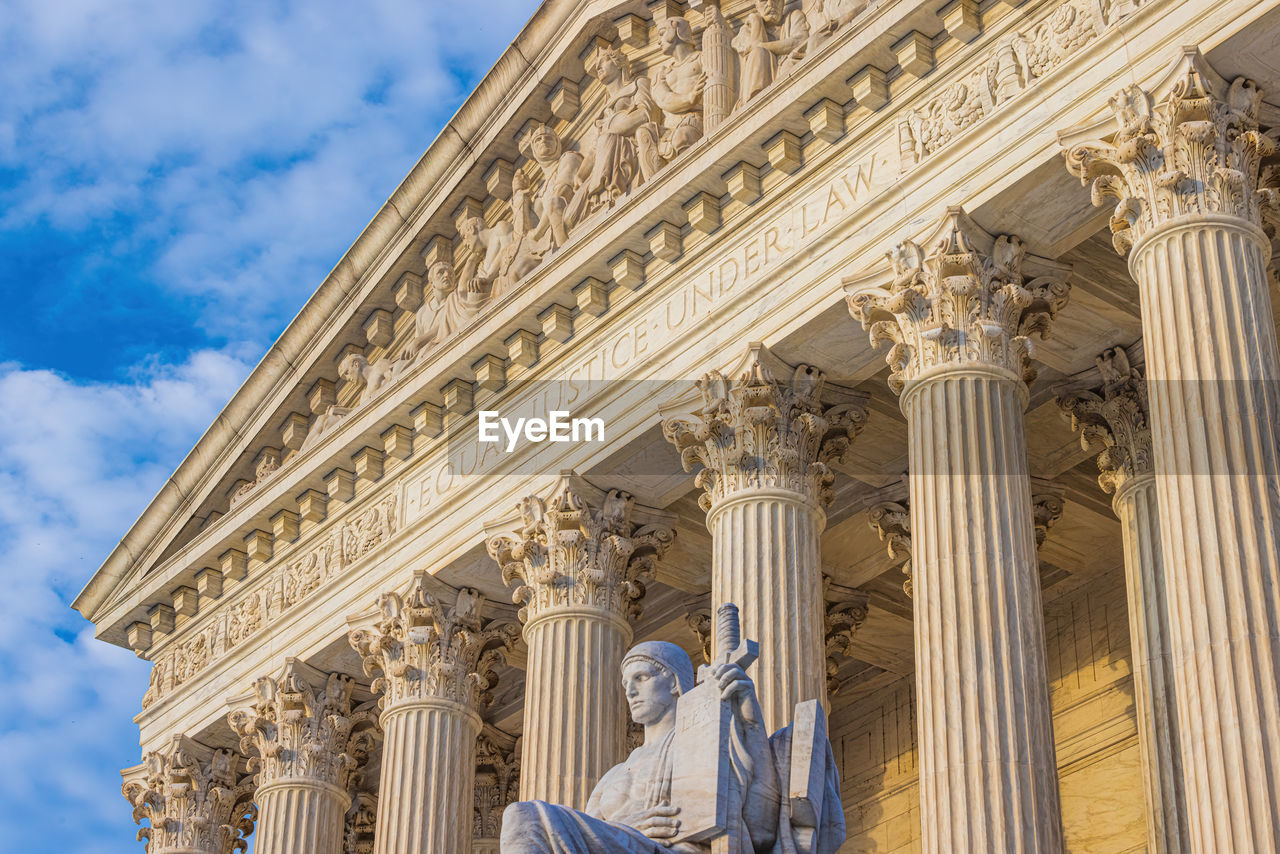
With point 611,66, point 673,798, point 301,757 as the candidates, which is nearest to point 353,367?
point 301,757

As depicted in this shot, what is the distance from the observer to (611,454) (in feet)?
82.2

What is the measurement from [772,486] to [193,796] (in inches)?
554

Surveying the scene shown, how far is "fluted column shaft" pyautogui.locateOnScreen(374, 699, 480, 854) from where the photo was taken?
26.2 metres

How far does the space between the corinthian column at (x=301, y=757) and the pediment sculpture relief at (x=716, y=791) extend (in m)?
18.2

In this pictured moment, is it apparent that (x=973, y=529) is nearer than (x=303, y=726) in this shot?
Yes

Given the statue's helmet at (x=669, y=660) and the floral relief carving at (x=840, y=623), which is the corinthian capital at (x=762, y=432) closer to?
the floral relief carving at (x=840, y=623)

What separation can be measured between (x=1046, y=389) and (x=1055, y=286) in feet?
10.6

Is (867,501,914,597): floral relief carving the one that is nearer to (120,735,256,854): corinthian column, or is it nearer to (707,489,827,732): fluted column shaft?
(707,489,827,732): fluted column shaft

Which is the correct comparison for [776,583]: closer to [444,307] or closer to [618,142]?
[618,142]

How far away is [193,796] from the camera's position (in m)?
32.4

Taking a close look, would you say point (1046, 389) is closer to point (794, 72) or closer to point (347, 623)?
point (794, 72)

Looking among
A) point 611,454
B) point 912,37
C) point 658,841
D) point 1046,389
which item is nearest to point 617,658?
point 611,454

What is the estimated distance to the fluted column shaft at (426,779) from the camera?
1032 inches

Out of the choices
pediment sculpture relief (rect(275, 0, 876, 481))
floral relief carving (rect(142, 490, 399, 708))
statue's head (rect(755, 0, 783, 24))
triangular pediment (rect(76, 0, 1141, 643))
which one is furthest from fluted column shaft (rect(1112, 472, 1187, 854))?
→ floral relief carving (rect(142, 490, 399, 708))
